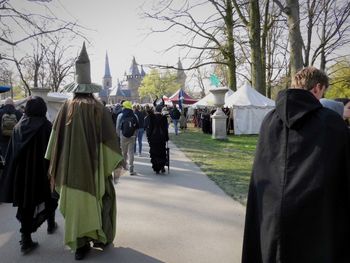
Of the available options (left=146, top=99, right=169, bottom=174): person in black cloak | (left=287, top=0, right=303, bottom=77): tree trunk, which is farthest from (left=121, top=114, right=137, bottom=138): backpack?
(left=287, top=0, right=303, bottom=77): tree trunk

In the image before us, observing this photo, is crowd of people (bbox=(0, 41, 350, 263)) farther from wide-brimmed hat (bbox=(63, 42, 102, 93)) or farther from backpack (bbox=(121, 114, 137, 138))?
backpack (bbox=(121, 114, 137, 138))

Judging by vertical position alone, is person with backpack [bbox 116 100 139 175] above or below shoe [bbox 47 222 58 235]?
above

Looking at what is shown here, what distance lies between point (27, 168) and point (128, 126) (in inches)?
207

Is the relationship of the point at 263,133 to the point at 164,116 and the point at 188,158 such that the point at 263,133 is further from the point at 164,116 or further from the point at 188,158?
the point at 188,158

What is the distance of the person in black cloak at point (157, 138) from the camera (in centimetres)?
1016

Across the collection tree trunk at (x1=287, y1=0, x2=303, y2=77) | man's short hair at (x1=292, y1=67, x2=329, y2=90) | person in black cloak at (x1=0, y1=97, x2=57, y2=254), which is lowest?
person in black cloak at (x1=0, y1=97, x2=57, y2=254)

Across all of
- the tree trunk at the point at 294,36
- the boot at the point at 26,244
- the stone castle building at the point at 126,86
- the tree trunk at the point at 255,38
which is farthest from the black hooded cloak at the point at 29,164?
the stone castle building at the point at 126,86

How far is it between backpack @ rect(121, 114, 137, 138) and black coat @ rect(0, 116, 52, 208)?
499cm

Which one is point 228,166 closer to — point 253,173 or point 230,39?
point 253,173

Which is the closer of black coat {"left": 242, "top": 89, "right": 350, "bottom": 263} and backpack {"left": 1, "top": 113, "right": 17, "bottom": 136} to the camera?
black coat {"left": 242, "top": 89, "right": 350, "bottom": 263}

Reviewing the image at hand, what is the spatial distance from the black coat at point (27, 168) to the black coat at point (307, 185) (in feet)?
10.4

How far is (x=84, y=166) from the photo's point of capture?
172 inches

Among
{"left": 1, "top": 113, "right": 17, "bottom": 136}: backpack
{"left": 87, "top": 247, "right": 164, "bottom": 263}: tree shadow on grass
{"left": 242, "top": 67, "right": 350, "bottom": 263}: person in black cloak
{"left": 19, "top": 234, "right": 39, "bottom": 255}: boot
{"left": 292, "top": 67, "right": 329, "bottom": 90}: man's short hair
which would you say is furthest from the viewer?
{"left": 1, "top": 113, "right": 17, "bottom": 136}: backpack

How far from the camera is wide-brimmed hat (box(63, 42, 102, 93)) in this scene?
4.63 meters
